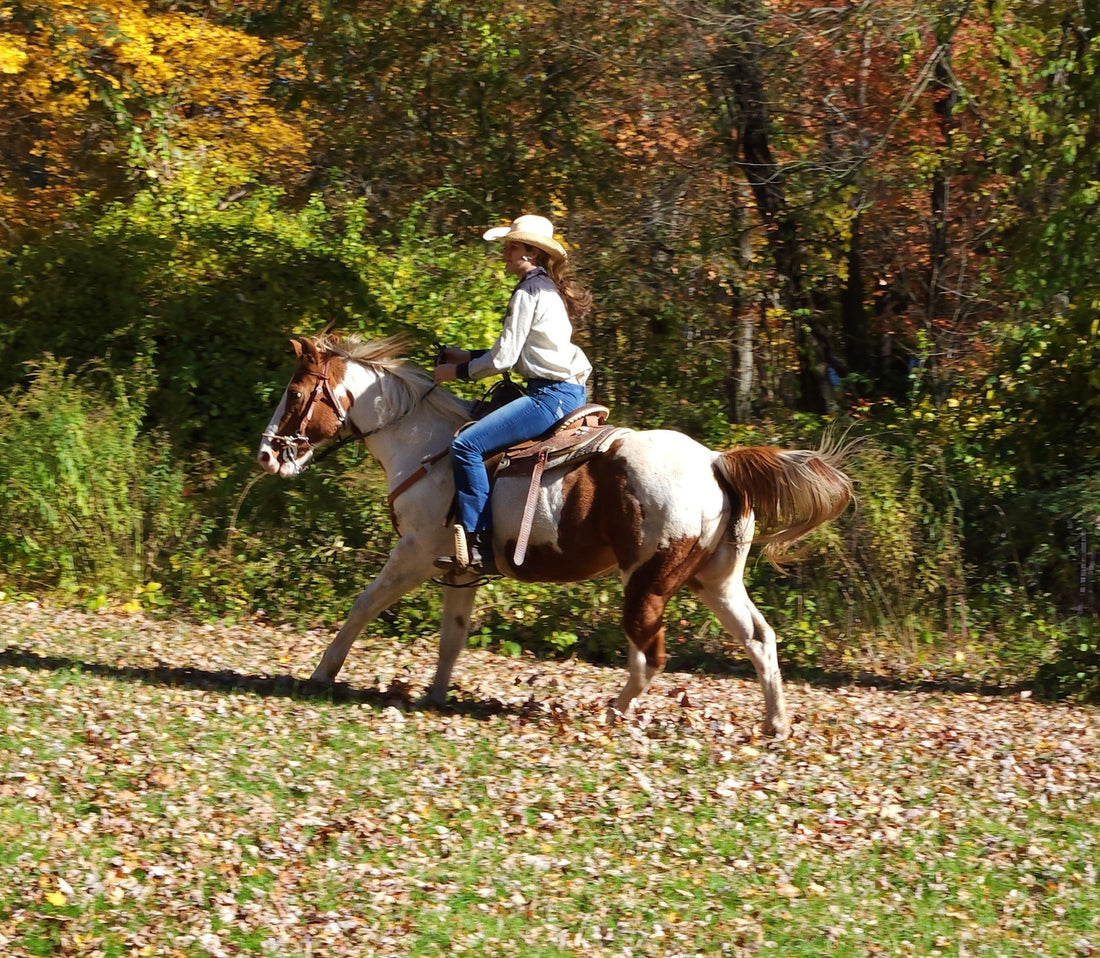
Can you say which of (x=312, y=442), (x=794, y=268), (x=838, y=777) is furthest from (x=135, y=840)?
(x=794, y=268)

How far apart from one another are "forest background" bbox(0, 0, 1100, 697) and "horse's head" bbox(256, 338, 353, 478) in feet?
9.80

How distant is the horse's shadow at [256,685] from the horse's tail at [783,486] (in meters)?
1.91

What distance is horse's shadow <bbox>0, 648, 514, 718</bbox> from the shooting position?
855 cm

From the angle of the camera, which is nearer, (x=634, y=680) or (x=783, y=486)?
(x=783, y=486)

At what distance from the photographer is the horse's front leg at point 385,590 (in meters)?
8.34

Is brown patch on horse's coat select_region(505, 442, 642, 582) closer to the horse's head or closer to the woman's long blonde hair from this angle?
the woman's long blonde hair

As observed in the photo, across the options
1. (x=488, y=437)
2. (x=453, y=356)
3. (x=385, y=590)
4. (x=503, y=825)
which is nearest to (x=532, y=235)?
(x=453, y=356)

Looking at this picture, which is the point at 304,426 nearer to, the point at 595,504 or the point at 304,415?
the point at 304,415

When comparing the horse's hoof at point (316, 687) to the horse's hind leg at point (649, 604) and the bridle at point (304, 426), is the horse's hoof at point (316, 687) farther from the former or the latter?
the horse's hind leg at point (649, 604)

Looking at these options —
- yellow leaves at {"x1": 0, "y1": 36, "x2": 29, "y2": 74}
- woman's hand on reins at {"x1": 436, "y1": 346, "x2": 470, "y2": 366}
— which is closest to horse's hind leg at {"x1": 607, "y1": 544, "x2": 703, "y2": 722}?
woman's hand on reins at {"x1": 436, "y1": 346, "x2": 470, "y2": 366}

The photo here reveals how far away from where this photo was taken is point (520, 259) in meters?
8.23

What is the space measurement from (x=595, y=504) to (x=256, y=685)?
8.01ft

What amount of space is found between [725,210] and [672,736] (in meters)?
8.51

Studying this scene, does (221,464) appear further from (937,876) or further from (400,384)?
(937,876)
